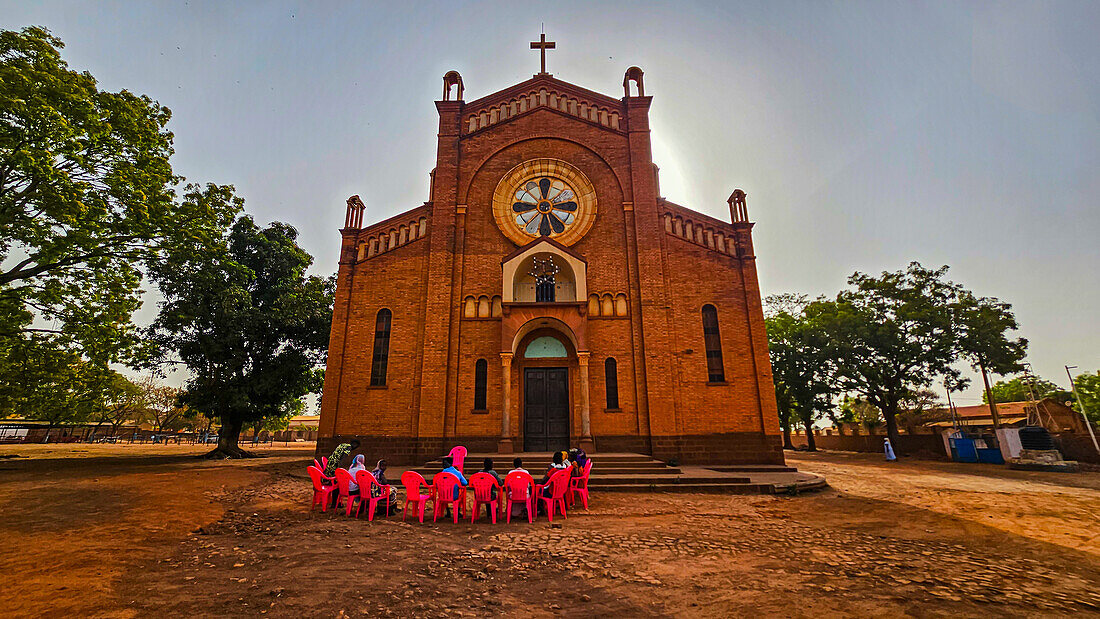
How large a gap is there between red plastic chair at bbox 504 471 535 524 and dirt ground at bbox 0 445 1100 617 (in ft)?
1.08

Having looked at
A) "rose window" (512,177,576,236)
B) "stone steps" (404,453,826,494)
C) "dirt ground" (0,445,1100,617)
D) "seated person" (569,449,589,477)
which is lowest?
"dirt ground" (0,445,1100,617)

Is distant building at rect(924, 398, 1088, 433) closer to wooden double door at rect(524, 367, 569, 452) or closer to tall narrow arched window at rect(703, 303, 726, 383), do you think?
tall narrow arched window at rect(703, 303, 726, 383)

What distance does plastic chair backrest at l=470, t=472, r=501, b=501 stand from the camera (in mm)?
8109

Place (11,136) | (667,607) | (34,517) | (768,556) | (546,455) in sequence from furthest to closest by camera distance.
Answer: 1. (546,455)
2. (11,136)
3. (34,517)
4. (768,556)
5. (667,607)

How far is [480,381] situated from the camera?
1612 cm

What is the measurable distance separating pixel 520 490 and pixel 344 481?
352cm

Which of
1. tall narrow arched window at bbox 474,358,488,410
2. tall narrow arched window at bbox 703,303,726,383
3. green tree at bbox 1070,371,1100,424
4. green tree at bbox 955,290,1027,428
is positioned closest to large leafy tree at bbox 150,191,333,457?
tall narrow arched window at bbox 474,358,488,410

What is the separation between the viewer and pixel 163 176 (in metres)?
14.1

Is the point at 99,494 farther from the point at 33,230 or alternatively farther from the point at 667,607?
the point at 667,607

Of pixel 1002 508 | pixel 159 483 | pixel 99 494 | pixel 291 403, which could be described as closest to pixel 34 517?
pixel 99 494

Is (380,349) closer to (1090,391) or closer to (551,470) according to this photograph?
(551,470)

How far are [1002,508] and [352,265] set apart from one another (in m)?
20.1

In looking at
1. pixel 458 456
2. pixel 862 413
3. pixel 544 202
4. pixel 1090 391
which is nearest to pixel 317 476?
pixel 458 456

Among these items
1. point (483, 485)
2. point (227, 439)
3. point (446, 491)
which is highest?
point (227, 439)
